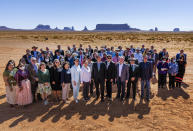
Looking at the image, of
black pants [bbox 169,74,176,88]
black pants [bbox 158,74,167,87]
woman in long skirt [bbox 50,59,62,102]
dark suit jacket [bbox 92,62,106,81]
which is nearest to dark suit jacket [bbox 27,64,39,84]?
woman in long skirt [bbox 50,59,62,102]

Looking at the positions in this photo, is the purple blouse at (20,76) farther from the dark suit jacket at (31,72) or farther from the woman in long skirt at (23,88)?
the dark suit jacket at (31,72)

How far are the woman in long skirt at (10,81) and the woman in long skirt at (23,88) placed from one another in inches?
5.9

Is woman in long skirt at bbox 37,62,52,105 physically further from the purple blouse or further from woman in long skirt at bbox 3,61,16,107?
woman in long skirt at bbox 3,61,16,107

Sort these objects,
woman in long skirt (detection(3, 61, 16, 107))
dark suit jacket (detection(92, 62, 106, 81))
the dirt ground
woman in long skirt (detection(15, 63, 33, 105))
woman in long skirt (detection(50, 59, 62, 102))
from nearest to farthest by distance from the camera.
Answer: the dirt ground, woman in long skirt (detection(3, 61, 16, 107)), woman in long skirt (detection(15, 63, 33, 105)), woman in long skirt (detection(50, 59, 62, 102)), dark suit jacket (detection(92, 62, 106, 81))

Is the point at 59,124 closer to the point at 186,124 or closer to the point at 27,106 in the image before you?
the point at 27,106

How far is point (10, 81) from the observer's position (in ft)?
19.9

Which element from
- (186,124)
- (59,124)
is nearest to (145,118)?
(186,124)

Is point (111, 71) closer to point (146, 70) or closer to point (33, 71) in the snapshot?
point (146, 70)

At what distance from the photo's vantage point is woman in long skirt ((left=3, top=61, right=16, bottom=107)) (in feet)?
19.6

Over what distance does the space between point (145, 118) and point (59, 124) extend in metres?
3.08

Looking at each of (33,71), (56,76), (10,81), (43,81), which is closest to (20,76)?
(10,81)

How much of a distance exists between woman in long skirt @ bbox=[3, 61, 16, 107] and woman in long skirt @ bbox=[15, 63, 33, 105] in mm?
151

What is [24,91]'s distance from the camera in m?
6.32

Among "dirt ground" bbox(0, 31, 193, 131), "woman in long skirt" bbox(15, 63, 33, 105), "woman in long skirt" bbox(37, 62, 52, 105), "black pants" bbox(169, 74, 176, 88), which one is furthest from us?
"black pants" bbox(169, 74, 176, 88)
